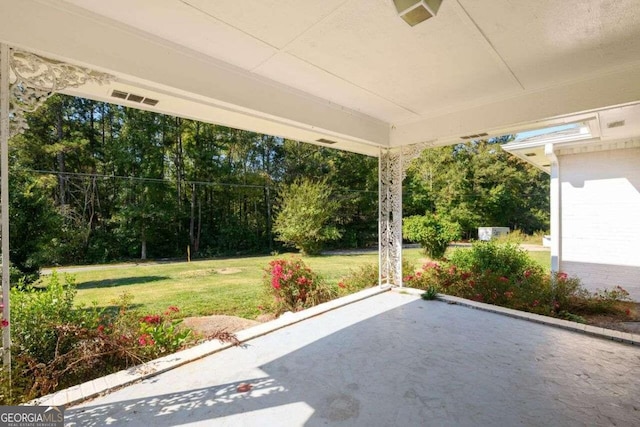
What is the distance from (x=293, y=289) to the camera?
14.0ft

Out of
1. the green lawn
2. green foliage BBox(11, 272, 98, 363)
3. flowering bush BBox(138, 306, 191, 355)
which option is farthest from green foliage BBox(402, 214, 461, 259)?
green foliage BBox(11, 272, 98, 363)

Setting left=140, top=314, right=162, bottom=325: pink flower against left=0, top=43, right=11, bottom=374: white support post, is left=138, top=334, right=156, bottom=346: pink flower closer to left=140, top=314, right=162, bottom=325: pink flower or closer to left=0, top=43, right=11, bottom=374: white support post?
left=140, top=314, right=162, bottom=325: pink flower

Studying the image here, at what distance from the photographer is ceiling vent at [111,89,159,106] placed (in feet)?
7.80

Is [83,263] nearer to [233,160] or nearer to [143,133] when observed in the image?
[143,133]

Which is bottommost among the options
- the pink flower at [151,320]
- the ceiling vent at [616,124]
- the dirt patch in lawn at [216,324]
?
the dirt patch in lawn at [216,324]

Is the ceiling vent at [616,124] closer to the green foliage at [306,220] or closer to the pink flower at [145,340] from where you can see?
the pink flower at [145,340]

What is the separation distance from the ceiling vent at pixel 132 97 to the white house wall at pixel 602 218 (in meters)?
6.10

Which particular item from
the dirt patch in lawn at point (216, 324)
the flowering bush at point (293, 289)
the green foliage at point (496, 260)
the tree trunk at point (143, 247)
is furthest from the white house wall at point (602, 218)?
the tree trunk at point (143, 247)

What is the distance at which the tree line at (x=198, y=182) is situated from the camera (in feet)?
37.2

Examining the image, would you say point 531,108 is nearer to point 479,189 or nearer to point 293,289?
point 293,289

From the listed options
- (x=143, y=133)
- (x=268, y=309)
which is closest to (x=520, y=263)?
(x=268, y=309)

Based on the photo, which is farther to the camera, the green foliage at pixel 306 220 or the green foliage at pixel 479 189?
the green foliage at pixel 479 189

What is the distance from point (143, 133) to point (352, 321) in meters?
13.2

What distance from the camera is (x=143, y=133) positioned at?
507 inches
